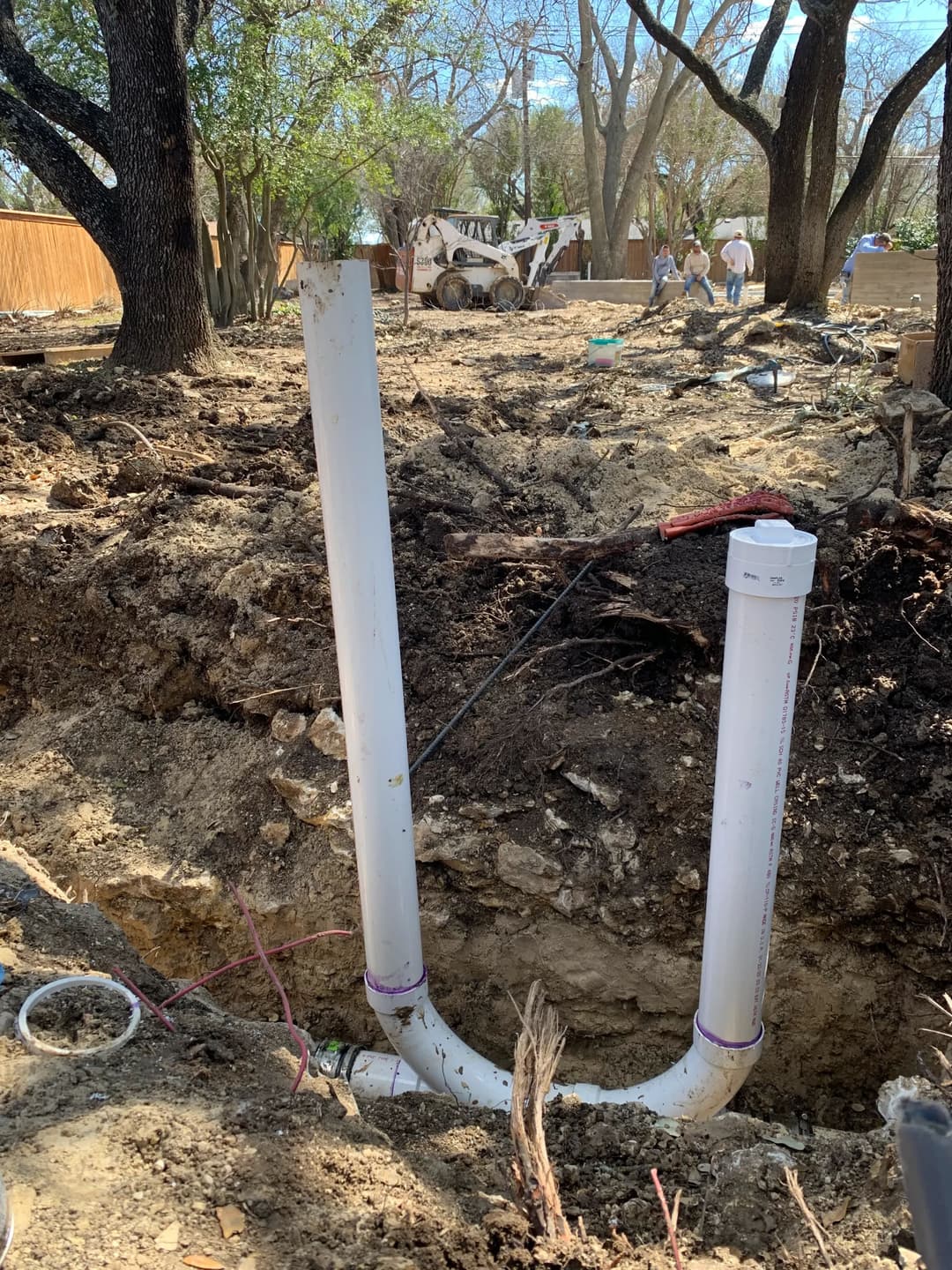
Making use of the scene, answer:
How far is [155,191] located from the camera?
7.52 metres

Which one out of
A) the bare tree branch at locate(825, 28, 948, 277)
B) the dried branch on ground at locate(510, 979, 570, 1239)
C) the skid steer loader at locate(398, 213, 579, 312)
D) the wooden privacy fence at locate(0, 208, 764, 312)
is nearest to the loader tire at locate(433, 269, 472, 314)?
the skid steer loader at locate(398, 213, 579, 312)

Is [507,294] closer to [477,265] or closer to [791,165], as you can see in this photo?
[477,265]

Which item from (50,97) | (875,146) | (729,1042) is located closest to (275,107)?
(50,97)

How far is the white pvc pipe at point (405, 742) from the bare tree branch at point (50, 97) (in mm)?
7773

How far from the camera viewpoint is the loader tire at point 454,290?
61.5ft

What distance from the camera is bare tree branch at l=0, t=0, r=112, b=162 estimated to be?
766 centimetres

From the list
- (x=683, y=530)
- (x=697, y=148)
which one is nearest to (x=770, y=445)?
(x=683, y=530)

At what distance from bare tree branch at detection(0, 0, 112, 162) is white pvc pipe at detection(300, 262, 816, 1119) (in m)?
7.77

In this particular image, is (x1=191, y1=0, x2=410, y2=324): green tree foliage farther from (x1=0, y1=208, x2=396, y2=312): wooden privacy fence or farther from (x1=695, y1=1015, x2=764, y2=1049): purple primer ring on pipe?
(x1=695, y1=1015, x2=764, y2=1049): purple primer ring on pipe

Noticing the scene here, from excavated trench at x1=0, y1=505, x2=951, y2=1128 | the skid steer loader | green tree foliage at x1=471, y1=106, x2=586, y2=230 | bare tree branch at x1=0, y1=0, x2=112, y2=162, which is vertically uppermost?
green tree foliage at x1=471, y1=106, x2=586, y2=230

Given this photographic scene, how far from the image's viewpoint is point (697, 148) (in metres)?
28.5

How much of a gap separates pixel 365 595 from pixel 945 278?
560cm

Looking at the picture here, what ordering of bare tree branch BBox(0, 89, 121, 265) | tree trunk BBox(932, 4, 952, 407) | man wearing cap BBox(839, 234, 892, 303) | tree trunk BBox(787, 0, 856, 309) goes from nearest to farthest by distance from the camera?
tree trunk BBox(932, 4, 952, 407), bare tree branch BBox(0, 89, 121, 265), tree trunk BBox(787, 0, 856, 309), man wearing cap BBox(839, 234, 892, 303)

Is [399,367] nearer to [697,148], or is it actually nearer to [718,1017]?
[718,1017]
